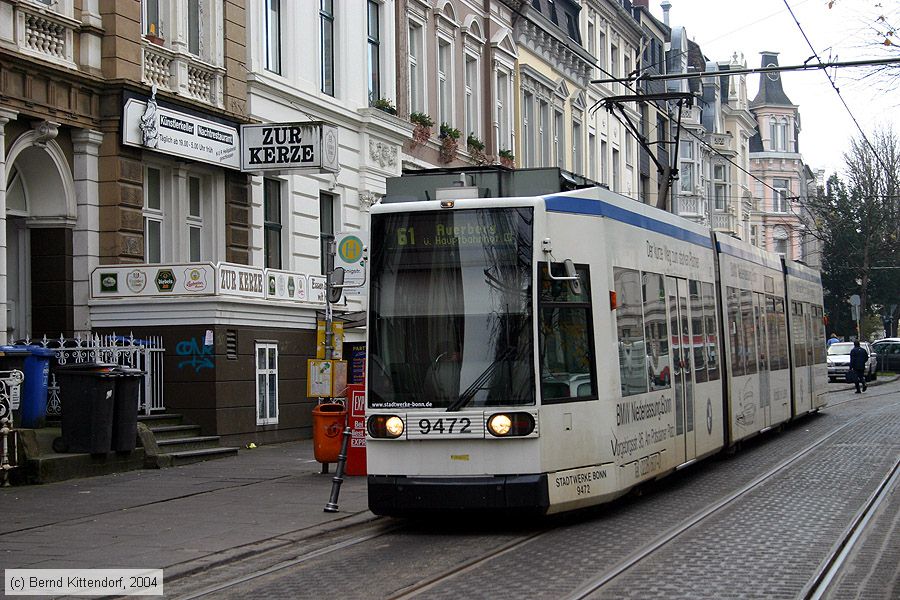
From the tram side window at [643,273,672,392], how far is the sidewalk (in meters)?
3.40

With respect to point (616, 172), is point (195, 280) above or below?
below

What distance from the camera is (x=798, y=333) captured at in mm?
25703

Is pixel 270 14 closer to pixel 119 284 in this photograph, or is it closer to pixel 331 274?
pixel 119 284

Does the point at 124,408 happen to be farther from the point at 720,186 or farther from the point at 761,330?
the point at 720,186

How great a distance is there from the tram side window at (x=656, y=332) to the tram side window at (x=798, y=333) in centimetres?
1059

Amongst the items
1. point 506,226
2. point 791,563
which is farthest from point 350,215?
point 791,563

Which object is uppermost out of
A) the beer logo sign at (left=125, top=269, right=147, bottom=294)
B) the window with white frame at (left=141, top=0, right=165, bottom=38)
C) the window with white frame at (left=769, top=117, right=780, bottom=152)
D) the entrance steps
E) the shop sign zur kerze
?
the window with white frame at (left=769, top=117, right=780, bottom=152)

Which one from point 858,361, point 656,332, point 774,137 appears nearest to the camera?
point 656,332

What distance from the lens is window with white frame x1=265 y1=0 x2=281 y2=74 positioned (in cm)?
2539

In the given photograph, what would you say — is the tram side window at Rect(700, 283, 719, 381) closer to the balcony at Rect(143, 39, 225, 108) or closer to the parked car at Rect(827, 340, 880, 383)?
the balcony at Rect(143, 39, 225, 108)

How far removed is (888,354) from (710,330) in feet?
153

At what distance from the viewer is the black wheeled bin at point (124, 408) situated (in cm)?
1761

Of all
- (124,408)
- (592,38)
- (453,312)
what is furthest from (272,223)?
(592,38)

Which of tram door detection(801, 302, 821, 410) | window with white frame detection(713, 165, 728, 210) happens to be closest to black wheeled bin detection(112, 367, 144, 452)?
tram door detection(801, 302, 821, 410)
